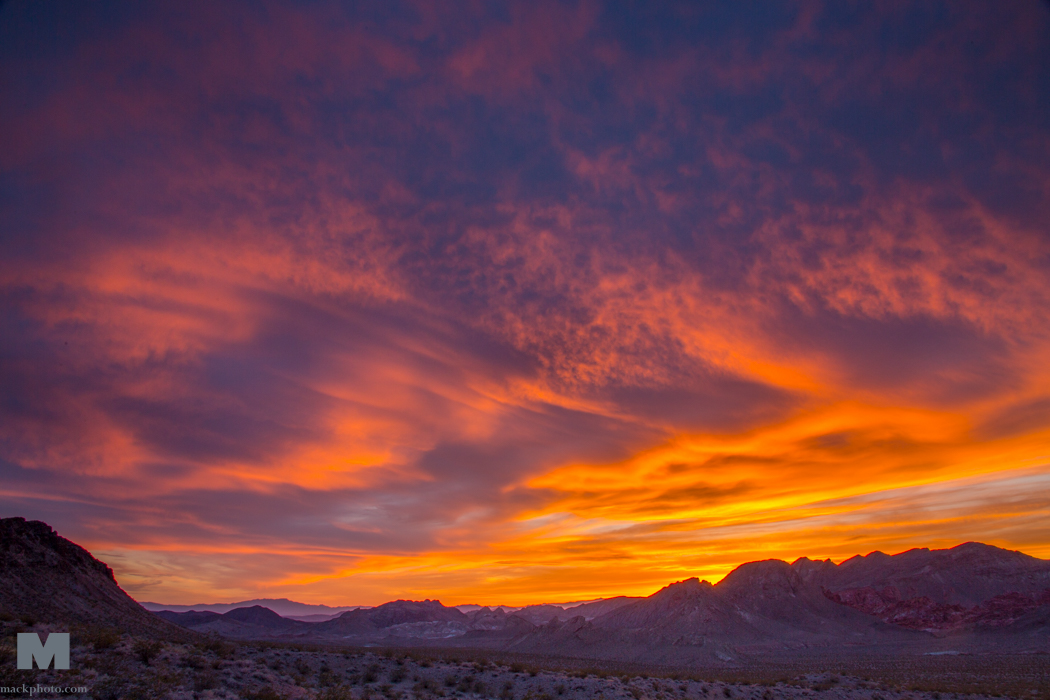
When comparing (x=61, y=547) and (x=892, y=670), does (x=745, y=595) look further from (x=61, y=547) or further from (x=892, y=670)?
(x=61, y=547)

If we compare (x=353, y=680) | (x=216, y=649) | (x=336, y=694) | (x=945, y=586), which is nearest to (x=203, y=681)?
(x=336, y=694)

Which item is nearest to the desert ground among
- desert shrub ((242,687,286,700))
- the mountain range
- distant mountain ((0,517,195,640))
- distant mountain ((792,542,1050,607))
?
desert shrub ((242,687,286,700))

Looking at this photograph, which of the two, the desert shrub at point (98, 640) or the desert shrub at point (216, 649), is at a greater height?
the desert shrub at point (98, 640)

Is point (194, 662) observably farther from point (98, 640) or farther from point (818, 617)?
point (818, 617)

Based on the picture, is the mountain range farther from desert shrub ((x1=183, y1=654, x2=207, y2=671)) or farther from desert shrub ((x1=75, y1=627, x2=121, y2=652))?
desert shrub ((x1=75, y1=627, x2=121, y2=652))

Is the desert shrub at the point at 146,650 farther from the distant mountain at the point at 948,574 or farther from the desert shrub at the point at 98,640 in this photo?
the distant mountain at the point at 948,574

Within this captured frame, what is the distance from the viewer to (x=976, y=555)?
6324 inches

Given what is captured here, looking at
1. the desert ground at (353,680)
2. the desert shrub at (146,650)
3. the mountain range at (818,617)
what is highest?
the desert shrub at (146,650)

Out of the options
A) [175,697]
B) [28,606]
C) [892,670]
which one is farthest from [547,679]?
[892,670]

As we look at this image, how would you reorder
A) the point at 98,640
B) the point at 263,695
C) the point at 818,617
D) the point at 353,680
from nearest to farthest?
the point at 263,695 < the point at 98,640 < the point at 353,680 < the point at 818,617

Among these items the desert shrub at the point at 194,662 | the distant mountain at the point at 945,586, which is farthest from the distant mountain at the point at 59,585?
the distant mountain at the point at 945,586

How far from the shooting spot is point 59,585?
132 feet

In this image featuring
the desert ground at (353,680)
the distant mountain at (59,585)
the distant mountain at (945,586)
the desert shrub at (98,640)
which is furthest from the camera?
the distant mountain at (945,586)

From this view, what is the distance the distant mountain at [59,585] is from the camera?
36156 mm
